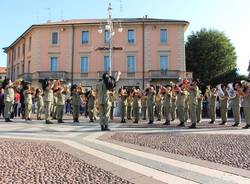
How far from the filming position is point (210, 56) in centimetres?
5412

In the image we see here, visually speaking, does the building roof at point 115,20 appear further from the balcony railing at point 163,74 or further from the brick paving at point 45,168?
the brick paving at point 45,168

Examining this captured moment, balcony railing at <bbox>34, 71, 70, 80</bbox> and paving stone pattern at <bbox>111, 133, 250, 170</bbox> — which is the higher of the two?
balcony railing at <bbox>34, 71, 70, 80</bbox>

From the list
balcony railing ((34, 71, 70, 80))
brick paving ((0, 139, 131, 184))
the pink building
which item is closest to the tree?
the pink building

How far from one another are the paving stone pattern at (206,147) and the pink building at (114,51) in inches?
1529

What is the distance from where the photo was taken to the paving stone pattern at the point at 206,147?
7.37 metres

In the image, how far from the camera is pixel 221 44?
5453cm

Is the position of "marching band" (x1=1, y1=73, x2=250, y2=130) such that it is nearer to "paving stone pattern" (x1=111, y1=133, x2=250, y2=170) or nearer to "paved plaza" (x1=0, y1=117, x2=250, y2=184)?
"paving stone pattern" (x1=111, y1=133, x2=250, y2=170)

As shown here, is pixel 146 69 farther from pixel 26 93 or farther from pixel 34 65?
pixel 26 93

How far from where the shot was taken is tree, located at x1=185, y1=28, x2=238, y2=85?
53875 mm

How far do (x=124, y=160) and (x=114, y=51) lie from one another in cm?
4393

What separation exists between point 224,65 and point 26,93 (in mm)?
39645

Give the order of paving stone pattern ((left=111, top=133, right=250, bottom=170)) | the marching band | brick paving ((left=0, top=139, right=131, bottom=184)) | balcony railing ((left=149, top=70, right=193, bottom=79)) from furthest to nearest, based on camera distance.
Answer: balcony railing ((left=149, top=70, right=193, bottom=79))
the marching band
paving stone pattern ((left=111, top=133, right=250, bottom=170))
brick paving ((left=0, top=139, right=131, bottom=184))

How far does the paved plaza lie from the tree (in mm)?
44321

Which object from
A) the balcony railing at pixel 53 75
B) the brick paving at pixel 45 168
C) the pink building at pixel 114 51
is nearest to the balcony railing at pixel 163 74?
the pink building at pixel 114 51
